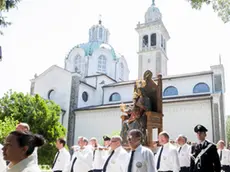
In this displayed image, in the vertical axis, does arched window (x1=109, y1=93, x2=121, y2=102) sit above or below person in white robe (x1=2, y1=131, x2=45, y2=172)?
above

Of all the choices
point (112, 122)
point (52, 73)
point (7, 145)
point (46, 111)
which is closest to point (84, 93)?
point (52, 73)

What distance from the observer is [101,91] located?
3541 centimetres

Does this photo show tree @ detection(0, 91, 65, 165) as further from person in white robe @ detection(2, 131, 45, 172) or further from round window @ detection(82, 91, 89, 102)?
person in white robe @ detection(2, 131, 45, 172)

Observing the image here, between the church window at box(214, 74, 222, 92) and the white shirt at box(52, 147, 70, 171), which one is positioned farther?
the church window at box(214, 74, 222, 92)

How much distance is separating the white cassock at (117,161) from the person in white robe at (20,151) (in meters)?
3.74

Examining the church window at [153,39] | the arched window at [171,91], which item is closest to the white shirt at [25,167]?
the arched window at [171,91]

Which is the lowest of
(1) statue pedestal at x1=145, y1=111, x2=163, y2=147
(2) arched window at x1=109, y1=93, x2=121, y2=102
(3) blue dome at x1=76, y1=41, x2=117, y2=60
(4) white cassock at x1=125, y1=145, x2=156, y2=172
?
(4) white cassock at x1=125, y1=145, x2=156, y2=172

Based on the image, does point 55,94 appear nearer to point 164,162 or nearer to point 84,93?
point 84,93

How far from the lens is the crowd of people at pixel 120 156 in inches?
96.3

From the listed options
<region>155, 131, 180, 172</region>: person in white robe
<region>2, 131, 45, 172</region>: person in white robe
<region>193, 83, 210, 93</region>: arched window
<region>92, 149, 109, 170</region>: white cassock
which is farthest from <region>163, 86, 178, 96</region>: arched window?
<region>2, 131, 45, 172</region>: person in white robe

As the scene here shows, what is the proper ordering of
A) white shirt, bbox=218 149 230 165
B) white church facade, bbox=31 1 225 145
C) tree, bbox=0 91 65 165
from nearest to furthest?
1. white shirt, bbox=218 149 230 165
2. tree, bbox=0 91 65 165
3. white church facade, bbox=31 1 225 145

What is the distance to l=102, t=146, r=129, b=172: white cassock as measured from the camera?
5.96m

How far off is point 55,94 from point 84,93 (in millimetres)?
3551

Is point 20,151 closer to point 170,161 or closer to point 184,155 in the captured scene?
point 170,161
